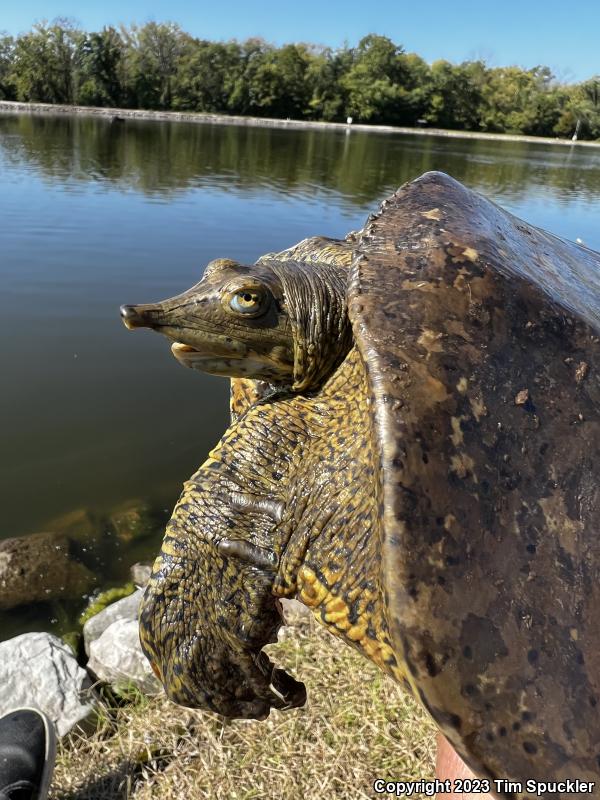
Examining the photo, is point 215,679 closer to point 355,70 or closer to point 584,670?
point 584,670

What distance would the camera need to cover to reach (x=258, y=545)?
46.4 inches

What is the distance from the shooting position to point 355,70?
221 ft

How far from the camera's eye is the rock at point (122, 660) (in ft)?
9.33

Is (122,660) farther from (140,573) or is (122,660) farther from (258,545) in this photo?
(258,545)

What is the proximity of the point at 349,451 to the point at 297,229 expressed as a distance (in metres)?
12.1

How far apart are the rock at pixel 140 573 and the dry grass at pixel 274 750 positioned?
5.36ft

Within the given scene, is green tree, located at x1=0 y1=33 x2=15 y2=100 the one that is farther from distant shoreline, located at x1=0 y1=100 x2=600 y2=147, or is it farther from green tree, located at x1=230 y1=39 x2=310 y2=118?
green tree, located at x1=230 y1=39 x2=310 y2=118

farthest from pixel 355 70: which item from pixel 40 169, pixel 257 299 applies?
pixel 257 299

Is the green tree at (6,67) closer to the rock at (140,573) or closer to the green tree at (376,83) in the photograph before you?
the green tree at (376,83)

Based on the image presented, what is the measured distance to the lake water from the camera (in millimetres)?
5371

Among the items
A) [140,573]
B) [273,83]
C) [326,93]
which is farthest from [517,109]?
[140,573]

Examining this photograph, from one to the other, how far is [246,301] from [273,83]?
2849 inches

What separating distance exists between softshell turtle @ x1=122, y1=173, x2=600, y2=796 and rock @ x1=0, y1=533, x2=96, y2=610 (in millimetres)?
3189

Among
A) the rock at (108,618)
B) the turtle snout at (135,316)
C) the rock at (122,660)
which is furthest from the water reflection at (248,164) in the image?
the turtle snout at (135,316)
